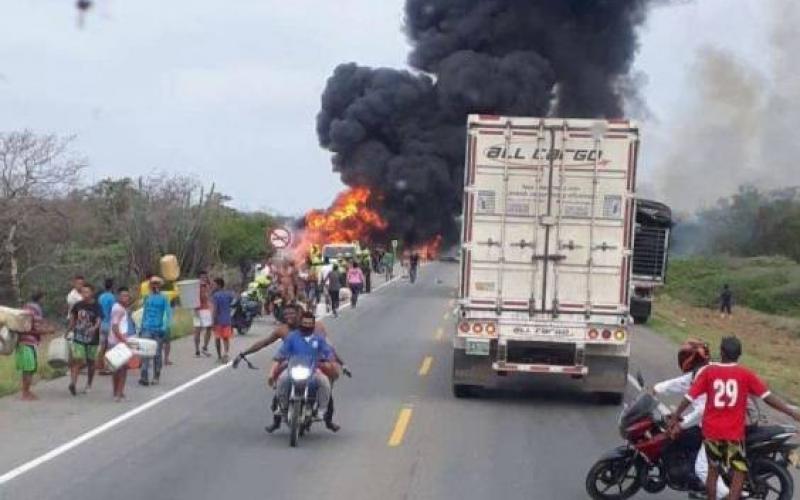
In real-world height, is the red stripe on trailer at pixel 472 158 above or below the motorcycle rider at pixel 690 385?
above

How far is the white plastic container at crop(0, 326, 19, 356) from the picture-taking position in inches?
618

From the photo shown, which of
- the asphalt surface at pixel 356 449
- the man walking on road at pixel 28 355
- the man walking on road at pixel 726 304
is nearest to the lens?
the asphalt surface at pixel 356 449

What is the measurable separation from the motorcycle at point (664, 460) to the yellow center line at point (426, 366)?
9772 mm

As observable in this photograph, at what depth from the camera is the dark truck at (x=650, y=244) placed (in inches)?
1299

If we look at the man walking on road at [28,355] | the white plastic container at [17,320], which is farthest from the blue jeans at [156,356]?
the white plastic container at [17,320]

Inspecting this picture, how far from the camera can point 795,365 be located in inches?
1178

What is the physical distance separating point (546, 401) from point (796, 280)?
43.8 metres

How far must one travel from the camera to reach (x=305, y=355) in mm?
11844

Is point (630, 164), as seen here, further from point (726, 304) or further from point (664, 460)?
point (726, 304)

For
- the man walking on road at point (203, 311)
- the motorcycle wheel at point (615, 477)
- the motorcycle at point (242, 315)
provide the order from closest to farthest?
1. the motorcycle wheel at point (615, 477)
2. the man walking on road at point (203, 311)
3. the motorcycle at point (242, 315)

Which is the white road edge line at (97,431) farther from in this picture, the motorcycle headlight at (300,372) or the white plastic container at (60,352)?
the motorcycle headlight at (300,372)

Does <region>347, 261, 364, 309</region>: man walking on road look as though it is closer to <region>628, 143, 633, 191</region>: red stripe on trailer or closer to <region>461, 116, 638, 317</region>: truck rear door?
<region>461, 116, 638, 317</region>: truck rear door

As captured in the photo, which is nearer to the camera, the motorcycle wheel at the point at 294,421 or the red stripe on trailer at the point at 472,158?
the motorcycle wheel at the point at 294,421

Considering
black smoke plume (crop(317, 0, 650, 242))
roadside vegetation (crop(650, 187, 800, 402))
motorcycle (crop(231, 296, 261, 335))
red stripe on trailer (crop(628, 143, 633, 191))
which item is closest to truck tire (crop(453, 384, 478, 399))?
red stripe on trailer (crop(628, 143, 633, 191))
